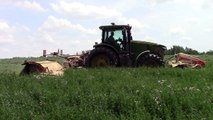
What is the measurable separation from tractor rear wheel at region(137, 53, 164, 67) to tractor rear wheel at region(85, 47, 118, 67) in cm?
107

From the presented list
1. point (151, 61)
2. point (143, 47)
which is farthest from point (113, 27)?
point (151, 61)

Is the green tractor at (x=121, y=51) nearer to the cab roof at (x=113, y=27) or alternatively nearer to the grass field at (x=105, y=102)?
the cab roof at (x=113, y=27)

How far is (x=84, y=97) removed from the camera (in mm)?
10734

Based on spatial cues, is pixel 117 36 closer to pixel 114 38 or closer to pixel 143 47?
pixel 114 38

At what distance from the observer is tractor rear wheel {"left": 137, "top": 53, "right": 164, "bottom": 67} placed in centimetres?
1983

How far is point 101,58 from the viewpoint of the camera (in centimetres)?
2036

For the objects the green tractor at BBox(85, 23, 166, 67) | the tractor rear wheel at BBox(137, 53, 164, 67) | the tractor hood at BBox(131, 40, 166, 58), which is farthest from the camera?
the tractor hood at BBox(131, 40, 166, 58)

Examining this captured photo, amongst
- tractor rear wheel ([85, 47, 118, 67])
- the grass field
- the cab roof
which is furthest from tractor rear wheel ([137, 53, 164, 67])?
the grass field

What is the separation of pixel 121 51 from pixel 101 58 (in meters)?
0.86

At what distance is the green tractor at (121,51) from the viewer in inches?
785

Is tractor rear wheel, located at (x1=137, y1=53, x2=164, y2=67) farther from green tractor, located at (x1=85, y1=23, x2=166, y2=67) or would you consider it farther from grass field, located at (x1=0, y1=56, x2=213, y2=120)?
grass field, located at (x1=0, y1=56, x2=213, y2=120)

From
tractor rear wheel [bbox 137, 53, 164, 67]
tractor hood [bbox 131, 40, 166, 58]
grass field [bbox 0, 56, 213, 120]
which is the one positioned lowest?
grass field [bbox 0, 56, 213, 120]

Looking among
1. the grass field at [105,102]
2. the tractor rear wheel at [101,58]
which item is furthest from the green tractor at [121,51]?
the grass field at [105,102]

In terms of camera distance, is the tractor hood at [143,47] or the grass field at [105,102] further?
the tractor hood at [143,47]
